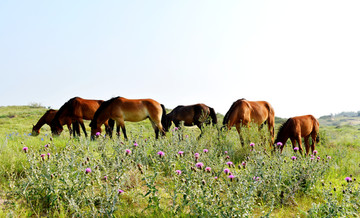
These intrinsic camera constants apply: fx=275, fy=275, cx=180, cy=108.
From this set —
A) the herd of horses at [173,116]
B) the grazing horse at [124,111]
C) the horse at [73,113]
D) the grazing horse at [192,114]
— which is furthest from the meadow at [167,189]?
the grazing horse at [192,114]

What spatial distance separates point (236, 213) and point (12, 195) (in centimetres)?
356

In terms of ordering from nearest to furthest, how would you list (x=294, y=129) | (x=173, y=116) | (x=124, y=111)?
A: (x=294, y=129) → (x=124, y=111) → (x=173, y=116)

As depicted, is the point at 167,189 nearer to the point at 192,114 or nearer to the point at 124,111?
the point at 124,111

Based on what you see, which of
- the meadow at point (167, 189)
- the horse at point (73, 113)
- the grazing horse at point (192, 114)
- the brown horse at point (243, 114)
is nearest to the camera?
the meadow at point (167, 189)

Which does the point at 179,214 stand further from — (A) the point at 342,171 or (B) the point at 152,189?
(A) the point at 342,171

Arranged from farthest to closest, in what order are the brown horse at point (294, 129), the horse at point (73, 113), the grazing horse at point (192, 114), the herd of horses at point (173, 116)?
the grazing horse at point (192, 114) → the horse at point (73, 113) → the herd of horses at point (173, 116) → the brown horse at point (294, 129)

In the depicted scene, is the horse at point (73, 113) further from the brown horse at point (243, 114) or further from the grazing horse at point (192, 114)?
the brown horse at point (243, 114)

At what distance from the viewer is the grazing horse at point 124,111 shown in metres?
10.8

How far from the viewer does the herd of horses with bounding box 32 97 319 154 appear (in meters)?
9.72

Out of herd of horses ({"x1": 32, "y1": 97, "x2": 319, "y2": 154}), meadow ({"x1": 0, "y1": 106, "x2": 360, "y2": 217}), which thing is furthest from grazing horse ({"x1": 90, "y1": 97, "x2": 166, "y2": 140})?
meadow ({"x1": 0, "y1": 106, "x2": 360, "y2": 217})

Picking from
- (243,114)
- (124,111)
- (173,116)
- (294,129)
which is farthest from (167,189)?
(173,116)

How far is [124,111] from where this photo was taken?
1099cm

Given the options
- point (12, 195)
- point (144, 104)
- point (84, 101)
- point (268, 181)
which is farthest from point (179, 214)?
point (84, 101)

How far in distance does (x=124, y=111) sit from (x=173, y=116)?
3954 millimetres
